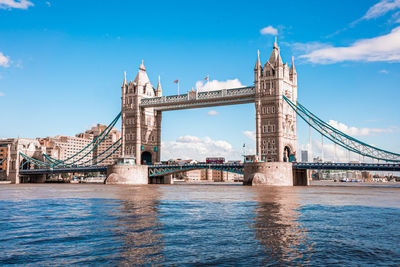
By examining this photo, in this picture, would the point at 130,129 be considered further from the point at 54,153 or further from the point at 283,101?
the point at 54,153

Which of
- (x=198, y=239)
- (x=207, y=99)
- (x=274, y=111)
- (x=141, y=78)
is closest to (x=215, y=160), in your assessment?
(x=207, y=99)

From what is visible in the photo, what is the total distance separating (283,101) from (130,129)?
43.1m

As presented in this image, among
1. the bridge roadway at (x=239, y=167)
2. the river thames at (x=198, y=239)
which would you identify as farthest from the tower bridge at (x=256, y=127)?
the river thames at (x=198, y=239)

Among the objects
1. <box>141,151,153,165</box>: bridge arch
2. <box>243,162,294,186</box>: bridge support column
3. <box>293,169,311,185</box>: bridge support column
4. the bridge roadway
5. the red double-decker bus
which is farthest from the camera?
<box>141,151,153,165</box>: bridge arch

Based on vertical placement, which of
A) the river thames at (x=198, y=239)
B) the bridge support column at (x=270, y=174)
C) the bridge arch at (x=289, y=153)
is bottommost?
the river thames at (x=198, y=239)

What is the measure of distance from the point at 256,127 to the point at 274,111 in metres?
5.34

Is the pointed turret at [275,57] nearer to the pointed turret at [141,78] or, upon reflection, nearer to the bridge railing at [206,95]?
the bridge railing at [206,95]

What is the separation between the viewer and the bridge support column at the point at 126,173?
310 ft

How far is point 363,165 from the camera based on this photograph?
74.1 metres

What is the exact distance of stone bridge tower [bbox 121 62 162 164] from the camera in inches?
4156

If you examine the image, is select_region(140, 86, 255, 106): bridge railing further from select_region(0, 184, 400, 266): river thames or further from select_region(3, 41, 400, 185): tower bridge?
select_region(0, 184, 400, 266): river thames

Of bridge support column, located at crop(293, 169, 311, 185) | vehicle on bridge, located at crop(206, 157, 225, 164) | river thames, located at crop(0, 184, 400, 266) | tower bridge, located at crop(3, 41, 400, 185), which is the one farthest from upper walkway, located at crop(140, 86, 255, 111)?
river thames, located at crop(0, 184, 400, 266)

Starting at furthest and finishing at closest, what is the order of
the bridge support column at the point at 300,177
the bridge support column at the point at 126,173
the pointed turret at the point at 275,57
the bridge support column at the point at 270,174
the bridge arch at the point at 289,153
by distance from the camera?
the bridge support column at the point at 126,173 → the bridge support column at the point at 300,177 → the bridge arch at the point at 289,153 → the pointed turret at the point at 275,57 → the bridge support column at the point at 270,174

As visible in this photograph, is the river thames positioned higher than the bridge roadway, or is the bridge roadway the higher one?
the bridge roadway
